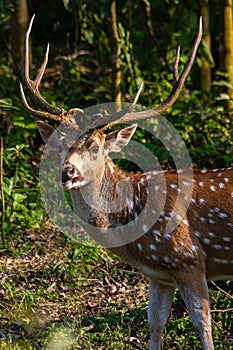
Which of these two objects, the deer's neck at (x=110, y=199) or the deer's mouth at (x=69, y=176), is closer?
the deer's mouth at (x=69, y=176)

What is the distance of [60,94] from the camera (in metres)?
10.1

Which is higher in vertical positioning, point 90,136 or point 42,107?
point 42,107

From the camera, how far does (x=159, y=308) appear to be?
20.8 ft

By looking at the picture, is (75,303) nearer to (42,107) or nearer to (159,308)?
(159,308)

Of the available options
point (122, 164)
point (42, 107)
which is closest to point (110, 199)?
point (42, 107)

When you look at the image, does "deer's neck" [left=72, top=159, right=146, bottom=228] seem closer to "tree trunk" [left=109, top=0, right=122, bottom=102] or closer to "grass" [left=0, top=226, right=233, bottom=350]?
"grass" [left=0, top=226, right=233, bottom=350]

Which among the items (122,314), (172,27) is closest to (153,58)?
(172,27)

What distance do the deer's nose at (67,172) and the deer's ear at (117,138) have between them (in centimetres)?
56

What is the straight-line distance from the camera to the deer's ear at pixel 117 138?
6.33m

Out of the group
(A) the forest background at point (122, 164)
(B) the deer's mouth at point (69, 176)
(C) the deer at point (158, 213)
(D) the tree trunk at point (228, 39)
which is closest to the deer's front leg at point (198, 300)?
(C) the deer at point (158, 213)

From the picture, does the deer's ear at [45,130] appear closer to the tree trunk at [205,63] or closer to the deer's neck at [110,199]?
the deer's neck at [110,199]

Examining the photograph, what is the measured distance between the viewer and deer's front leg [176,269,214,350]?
5.85m

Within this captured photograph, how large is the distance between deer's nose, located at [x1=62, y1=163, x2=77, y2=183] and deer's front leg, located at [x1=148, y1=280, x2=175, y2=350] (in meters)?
1.16

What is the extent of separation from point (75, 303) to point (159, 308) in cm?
107
